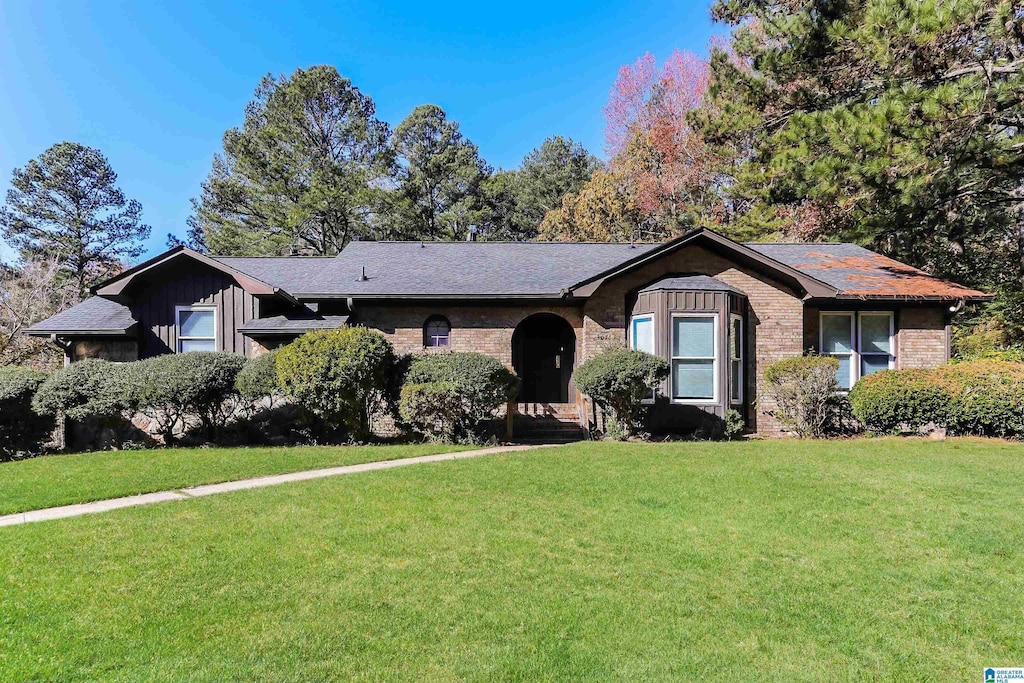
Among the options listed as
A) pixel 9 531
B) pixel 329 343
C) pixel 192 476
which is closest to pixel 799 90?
pixel 329 343

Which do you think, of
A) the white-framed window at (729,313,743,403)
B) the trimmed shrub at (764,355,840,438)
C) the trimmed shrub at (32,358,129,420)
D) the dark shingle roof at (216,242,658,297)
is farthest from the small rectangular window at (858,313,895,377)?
the trimmed shrub at (32,358,129,420)

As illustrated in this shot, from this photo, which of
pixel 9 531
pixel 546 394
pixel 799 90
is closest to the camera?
pixel 9 531

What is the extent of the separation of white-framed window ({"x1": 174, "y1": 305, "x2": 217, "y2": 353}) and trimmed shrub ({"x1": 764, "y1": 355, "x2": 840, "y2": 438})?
12.7 metres

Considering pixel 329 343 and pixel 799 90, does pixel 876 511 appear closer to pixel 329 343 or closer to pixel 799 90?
pixel 329 343

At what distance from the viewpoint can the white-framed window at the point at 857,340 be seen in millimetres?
13516

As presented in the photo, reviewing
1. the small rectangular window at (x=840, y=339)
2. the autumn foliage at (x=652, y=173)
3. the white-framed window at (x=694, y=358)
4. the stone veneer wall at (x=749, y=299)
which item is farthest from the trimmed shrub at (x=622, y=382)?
the autumn foliage at (x=652, y=173)

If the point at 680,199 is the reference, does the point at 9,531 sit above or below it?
below

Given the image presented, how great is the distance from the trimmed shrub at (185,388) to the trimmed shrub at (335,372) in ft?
4.06

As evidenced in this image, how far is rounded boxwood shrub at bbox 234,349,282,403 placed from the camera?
10.6m

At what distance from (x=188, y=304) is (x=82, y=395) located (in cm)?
341

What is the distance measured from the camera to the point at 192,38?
1502 centimetres

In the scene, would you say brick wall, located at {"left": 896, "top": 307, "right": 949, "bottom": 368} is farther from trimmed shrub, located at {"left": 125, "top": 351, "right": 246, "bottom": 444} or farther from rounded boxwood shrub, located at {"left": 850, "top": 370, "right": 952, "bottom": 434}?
trimmed shrub, located at {"left": 125, "top": 351, "right": 246, "bottom": 444}

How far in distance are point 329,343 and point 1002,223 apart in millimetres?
20423

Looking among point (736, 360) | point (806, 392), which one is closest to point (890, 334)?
point (806, 392)
